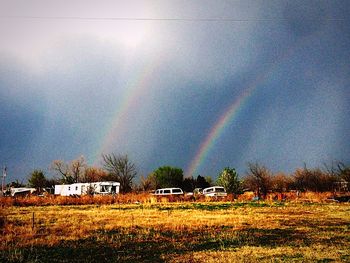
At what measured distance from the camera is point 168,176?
231 feet

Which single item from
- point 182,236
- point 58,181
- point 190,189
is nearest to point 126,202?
point 182,236

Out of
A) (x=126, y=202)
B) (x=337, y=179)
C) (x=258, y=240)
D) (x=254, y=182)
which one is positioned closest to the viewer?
(x=258, y=240)

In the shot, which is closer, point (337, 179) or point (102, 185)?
point (337, 179)

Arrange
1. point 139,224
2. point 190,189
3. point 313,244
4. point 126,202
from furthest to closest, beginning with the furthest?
point 190,189 < point 126,202 < point 139,224 < point 313,244

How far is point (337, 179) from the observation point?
4694 centimetres

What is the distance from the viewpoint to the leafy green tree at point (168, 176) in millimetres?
69000

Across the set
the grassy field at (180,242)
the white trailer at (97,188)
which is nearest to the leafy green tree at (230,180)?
the white trailer at (97,188)

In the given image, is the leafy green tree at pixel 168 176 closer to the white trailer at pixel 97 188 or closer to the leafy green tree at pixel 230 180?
the white trailer at pixel 97 188

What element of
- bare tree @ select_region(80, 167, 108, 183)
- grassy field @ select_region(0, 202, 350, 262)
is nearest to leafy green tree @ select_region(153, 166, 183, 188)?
bare tree @ select_region(80, 167, 108, 183)

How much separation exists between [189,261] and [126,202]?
81.5 feet

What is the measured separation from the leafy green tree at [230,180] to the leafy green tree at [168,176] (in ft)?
95.2

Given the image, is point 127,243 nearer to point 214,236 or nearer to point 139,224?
point 214,236

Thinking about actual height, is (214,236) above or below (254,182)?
below

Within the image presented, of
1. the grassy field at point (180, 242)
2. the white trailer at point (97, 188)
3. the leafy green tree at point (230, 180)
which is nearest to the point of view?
the grassy field at point (180, 242)
